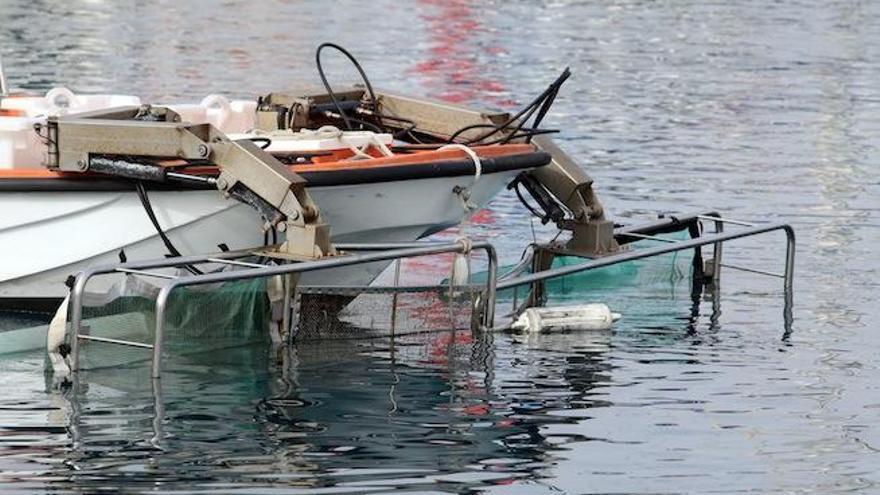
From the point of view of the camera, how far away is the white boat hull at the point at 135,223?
1386cm

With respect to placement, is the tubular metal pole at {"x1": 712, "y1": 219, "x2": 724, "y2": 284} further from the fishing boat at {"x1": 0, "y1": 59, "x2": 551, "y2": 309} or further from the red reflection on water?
the red reflection on water

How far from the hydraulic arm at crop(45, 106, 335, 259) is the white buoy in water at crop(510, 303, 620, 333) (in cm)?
193

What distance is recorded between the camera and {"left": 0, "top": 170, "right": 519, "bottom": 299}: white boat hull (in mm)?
13859

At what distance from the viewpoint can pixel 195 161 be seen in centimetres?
1343

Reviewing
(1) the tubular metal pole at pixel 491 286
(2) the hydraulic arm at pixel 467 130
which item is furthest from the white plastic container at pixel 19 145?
(1) the tubular metal pole at pixel 491 286

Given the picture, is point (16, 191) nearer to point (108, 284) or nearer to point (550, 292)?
point (108, 284)

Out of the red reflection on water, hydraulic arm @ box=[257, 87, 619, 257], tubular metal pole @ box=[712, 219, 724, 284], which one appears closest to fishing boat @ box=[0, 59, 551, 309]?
hydraulic arm @ box=[257, 87, 619, 257]

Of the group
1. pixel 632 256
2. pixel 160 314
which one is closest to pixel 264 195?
pixel 160 314

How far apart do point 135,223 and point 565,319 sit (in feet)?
9.16

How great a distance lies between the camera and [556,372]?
13.6m

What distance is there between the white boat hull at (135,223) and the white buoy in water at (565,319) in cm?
99

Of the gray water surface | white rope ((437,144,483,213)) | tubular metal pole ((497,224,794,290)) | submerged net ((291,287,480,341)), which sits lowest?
the gray water surface

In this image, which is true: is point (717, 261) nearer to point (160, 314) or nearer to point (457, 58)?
point (160, 314)

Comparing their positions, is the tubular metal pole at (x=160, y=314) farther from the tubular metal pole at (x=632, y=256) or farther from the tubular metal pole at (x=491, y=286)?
the tubular metal pole at (x=632, y=256)
